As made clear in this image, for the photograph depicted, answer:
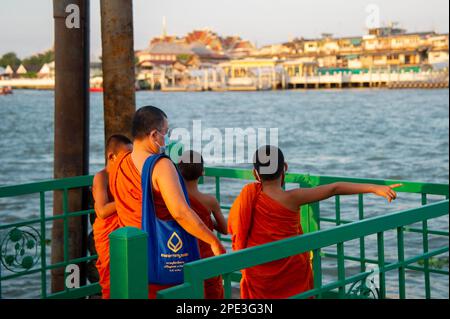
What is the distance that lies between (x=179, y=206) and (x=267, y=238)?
717 millimetres

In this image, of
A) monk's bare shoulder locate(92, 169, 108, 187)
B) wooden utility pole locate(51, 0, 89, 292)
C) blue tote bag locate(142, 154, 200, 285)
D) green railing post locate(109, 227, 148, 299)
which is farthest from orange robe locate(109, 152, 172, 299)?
wooden utility pole locate(51, 0, 89, 292)

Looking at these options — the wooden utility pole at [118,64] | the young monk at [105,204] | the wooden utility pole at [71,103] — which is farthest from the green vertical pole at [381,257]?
the wooden utility pole at [71,103]

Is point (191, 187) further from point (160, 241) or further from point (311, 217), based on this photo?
point (311, 217)

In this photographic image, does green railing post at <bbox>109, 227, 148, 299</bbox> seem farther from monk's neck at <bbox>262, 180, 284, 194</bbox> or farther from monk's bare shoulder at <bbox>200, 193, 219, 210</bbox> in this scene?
monk's bare shoulder at <bbox>200, 193, 219, 210</bbox>

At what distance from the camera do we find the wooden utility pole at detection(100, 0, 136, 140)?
6512mm

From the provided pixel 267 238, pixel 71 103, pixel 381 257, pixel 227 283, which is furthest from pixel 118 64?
pixel 227 283

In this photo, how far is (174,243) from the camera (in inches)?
147

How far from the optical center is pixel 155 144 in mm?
3863

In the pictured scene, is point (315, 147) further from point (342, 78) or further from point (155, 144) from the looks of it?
point (342, 78)

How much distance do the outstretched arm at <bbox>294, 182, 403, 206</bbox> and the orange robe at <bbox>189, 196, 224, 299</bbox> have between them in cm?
56

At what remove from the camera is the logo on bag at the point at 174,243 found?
3717 mm

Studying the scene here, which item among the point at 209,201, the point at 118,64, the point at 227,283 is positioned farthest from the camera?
the point at 118,64
